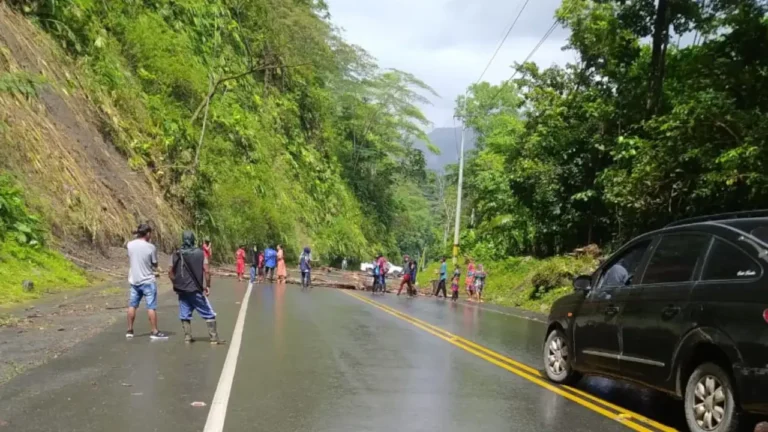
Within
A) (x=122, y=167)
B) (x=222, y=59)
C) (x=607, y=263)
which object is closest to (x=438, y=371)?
(x=607, y=263)

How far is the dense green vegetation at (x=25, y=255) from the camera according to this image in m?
15.9

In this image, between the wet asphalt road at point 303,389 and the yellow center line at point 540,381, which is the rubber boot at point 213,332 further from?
the yellow center line at point 540,381

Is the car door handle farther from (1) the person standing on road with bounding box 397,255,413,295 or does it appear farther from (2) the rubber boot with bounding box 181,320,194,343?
(1) the person standing on road with bounding box 397,255,413,295

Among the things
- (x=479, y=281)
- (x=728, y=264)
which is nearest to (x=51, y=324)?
(x=728, y=264)

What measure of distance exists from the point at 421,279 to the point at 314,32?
19734 millimetres

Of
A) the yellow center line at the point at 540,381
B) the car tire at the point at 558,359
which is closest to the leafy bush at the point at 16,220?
the yellow center line at the point at 540,381

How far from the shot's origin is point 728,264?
5988 mm

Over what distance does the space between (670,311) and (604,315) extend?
119 cm

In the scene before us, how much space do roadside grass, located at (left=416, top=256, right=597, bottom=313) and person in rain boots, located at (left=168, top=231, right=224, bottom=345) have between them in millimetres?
11501

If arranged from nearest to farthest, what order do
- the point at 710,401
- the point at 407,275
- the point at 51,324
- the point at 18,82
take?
1. the point at 710,401
2. the point at 51,324
3. the point at 18,82
4. the point at 407,275

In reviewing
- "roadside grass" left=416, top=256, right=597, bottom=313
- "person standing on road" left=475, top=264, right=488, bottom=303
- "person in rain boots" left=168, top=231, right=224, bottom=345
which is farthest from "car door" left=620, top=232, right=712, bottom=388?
"person standing on road" left=475, top=264, right=488, bottom=303

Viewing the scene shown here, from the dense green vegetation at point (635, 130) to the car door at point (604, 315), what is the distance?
7.42 m

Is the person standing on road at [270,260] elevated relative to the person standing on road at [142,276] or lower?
elevated

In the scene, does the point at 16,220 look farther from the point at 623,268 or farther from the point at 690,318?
the point at 690,318
